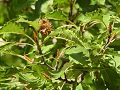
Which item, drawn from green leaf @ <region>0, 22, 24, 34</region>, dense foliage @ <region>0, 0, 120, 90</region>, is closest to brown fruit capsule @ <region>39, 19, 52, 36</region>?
dense foliage @ <region>0, 0, 120, 90</region>

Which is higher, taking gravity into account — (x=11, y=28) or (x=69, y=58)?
(x=11, y=28)

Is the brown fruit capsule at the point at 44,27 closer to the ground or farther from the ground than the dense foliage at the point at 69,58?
farther from the ground

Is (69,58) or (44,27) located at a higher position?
(44,27)

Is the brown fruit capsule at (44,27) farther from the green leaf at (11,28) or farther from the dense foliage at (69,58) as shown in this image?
the green leaf at (11,28)

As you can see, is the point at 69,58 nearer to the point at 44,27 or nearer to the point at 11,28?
the point at 44,27

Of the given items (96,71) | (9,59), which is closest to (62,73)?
(96,71)

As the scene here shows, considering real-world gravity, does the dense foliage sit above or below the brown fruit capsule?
below

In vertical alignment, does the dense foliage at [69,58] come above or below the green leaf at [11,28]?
below

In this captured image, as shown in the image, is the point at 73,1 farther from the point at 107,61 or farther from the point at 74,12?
the point at 107,61

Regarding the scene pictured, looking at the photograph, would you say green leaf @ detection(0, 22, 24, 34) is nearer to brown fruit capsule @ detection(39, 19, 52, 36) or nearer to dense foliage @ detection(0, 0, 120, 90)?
dense foliage @ detection(0, 0, 120, 90)

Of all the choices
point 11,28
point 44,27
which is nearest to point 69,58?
point 44,27

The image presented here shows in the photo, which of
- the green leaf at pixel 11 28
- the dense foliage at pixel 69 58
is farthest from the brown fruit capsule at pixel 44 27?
the green leaf at pixel 11 28

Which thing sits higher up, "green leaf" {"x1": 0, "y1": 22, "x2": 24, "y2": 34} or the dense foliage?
"green leaf" {"x1": 0, "y1": 22, "x2": 24, "y2": 34}
